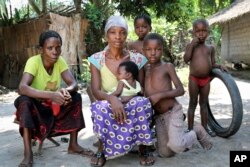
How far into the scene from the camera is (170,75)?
11.7 feet

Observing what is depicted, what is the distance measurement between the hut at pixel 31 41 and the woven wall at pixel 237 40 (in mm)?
8270

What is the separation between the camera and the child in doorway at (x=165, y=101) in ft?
11.4

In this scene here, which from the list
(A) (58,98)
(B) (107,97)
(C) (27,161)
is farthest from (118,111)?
(C) (27,161)

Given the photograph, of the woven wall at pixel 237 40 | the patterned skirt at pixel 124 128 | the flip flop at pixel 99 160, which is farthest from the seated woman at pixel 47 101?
the woven wall at pixel 237 40

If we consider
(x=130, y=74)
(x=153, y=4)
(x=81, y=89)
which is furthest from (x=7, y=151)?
(x=153, y=4)

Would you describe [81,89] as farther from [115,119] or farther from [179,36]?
[179,36]

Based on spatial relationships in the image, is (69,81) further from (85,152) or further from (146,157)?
(146,157)

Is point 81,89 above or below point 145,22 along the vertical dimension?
below

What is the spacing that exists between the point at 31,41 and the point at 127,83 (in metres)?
8.23

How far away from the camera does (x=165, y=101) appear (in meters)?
3.64

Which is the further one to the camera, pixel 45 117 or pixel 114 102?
pixel 45 117

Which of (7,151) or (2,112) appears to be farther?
(2,112)

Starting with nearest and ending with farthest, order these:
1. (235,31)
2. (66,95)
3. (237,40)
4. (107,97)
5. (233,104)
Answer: (107,97) < (66,95) < (233,104) < (237,40) < (235,31)

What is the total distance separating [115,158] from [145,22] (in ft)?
5.68
